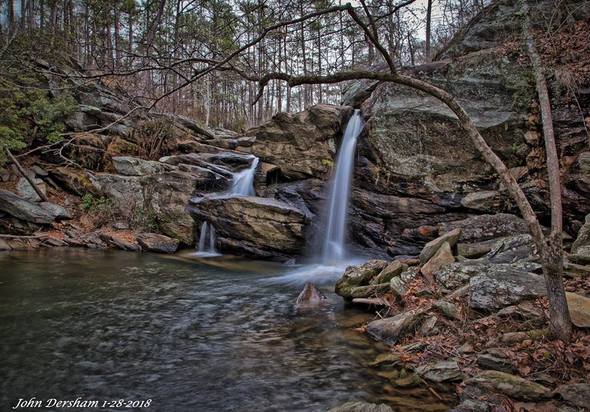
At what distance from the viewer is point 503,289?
15.9ft

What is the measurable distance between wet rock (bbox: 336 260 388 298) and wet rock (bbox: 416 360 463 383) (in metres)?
3.05

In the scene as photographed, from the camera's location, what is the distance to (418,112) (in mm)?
10500

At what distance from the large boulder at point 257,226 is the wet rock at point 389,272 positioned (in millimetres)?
4781

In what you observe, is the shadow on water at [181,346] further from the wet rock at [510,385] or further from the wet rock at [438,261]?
the wet rock at [438,261]

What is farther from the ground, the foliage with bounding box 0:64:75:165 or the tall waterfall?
the foliage with bounding box 0:64:75:165

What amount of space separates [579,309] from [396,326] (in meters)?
2.15

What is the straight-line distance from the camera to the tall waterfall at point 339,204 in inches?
473

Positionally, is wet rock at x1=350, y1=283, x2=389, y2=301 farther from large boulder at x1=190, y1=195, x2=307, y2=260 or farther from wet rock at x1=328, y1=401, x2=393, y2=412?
large boulder at x1=190, y1=195, x2=307, y2=260

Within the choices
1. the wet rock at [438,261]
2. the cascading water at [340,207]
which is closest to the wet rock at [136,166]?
the cascading water at [340,207]

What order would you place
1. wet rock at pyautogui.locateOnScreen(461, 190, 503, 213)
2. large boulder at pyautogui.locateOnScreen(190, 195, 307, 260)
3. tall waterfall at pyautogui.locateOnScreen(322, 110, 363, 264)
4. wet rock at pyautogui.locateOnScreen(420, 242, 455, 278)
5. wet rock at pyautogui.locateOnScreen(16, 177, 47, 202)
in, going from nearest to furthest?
1. wet rock at pyautogui.locateOnScreen(420, 242, 455, 278)
2. wet rock at pyautogui.locateOnScreen(461, 190, 503, 213)
3. large boulder at pyautogui.locateOnScreen(190, 195, 307, 260)
4. tall waterfall at pyautogui.locateOnScreen(322, 110, 363, 264)
5. wet rock at pyautogui.locateOnScreen(16, 177, 47, 202)

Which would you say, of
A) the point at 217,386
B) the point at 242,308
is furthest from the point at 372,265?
the point at 217,386

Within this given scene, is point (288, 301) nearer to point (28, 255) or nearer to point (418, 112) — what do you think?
point (418, 112)

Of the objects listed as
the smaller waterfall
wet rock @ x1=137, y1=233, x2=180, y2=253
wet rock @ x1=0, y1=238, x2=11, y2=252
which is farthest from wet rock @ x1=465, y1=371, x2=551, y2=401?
wet rock @ x1=0, y1=238, x2=11, y2=252

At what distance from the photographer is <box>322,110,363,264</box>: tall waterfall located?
1201 cm
